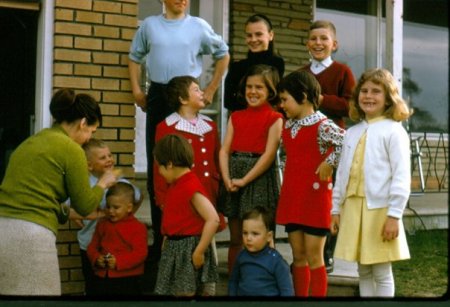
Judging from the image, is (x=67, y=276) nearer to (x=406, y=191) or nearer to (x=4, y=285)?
(x=4, y=285)

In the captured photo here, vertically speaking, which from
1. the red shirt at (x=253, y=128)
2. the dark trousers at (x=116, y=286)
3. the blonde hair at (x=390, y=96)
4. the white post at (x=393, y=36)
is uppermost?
the white post at (x=393, y=36)

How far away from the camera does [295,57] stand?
8758 mm

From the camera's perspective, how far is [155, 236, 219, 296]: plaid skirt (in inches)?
183

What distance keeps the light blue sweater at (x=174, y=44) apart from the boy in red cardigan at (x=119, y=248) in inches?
32.6

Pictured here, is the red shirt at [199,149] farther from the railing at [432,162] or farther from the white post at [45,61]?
the railing at [432,162]

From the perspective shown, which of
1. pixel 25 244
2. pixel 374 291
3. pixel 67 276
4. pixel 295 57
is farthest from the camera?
pixel 295 57

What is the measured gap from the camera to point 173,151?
4.69m

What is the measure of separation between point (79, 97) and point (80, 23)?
1291 mm

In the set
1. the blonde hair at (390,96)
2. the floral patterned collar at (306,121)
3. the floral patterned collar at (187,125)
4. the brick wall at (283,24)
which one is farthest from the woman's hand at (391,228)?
the brick wall at (283,24)

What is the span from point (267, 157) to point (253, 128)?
0.66ft

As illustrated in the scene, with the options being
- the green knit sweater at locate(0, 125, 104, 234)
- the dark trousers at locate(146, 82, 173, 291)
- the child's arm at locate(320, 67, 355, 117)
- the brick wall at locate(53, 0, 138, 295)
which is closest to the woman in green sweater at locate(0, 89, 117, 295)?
the green knit sweater at locate(0, 125, 104, 234)

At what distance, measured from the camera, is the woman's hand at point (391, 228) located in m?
4.34

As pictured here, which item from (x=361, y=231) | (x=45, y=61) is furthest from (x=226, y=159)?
(x=45, y=61)

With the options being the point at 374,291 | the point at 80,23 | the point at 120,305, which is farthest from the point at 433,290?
the point at 80,23
